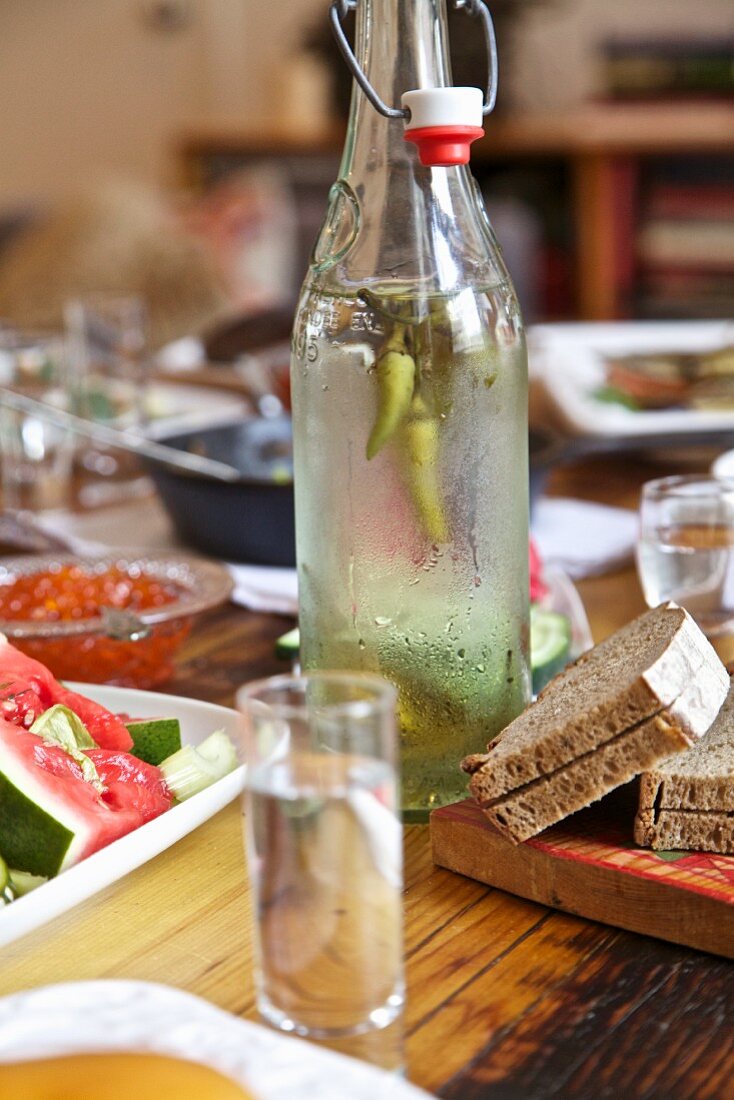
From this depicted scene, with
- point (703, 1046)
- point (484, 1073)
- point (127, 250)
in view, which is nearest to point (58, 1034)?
point (484, 1073)

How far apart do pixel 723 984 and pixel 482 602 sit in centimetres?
28

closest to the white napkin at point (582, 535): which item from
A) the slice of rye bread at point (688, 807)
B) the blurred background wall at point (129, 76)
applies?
the slice of rye bread at point (688, 807)

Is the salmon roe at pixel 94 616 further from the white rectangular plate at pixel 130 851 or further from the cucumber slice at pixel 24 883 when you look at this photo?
the cucumber slice at pixel 24 883

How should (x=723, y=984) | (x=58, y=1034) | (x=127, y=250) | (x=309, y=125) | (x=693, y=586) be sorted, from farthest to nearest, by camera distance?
(x=309, y=125), (x=127, y=250), (x=693, y=586), (x=723, y=984), (x=58, y=1034)

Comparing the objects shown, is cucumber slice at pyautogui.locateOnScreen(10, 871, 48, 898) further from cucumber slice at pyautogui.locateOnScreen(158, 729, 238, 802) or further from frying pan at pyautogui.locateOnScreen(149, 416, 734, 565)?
frying pan at pyautogui.locateOnScreen(149, 416, 734, 565)

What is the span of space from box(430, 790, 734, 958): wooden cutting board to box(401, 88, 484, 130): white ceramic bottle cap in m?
0.41

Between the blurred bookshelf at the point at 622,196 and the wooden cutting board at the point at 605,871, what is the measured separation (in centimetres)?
445

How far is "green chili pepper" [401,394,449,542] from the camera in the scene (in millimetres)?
842

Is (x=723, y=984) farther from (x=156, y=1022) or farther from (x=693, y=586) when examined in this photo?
(x=693, y=586)

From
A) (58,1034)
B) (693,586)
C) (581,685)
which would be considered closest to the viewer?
(58,1034)

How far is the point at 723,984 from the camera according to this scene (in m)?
0.69

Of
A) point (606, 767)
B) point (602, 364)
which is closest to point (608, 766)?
point (606, 767)

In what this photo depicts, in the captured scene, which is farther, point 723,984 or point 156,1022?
point 723,984

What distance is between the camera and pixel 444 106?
2.61 feet
